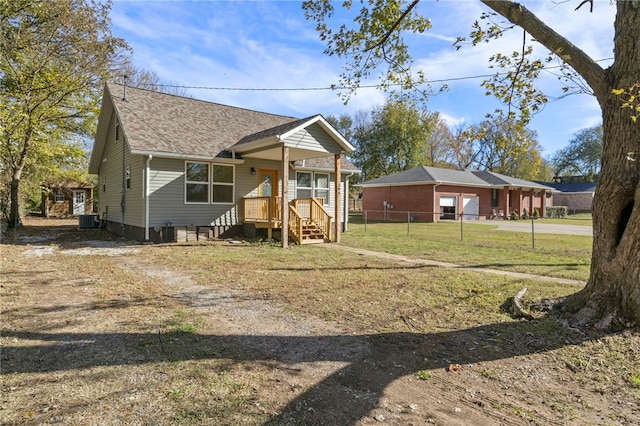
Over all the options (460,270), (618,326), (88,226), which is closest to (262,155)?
(460,270)

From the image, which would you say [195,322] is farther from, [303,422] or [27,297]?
[27,297]

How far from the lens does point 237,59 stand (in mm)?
14312

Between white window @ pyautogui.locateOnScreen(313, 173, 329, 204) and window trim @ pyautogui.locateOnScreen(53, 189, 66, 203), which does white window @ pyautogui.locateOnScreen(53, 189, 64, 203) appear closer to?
window trim @ pyautogui.locateOnScreen(53, 189, 66, 203)

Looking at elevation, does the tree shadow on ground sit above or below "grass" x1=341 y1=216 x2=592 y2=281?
below

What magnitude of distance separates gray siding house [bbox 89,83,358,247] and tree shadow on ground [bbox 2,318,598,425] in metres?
7.60

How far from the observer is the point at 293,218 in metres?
12.8

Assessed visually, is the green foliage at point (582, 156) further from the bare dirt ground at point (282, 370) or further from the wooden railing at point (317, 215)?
the bare dirt ground at point (282, 370)

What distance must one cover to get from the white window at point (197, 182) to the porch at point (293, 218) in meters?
1.43

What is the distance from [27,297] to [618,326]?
777cm

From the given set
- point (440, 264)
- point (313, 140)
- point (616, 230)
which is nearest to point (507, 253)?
point (440, 264)

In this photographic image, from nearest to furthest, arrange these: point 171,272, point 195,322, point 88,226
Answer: point 195,322 < point 171,272 < point 88,226

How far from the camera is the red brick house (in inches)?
1075

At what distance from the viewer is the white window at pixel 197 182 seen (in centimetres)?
1288

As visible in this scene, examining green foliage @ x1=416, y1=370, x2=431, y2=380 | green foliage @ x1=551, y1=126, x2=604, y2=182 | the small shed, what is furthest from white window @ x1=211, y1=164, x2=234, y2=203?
green foliage @ x1=551, y1=126, x2=604, y2=182
